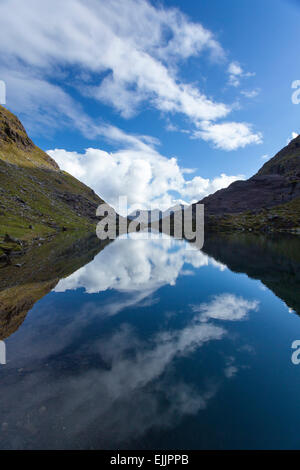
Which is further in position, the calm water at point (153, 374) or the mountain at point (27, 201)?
the mountain at point (27, 201)

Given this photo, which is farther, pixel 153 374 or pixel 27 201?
pixel 27 201

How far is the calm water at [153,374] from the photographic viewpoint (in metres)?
8.73

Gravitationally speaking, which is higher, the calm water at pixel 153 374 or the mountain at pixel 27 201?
the mountain at pixel 27 201

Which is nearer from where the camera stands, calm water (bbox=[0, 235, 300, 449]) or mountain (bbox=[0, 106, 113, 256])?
calm water (bbox=[0, 235, 300, 449])

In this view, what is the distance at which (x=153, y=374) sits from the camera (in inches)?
495

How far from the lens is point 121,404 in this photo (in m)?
10.2

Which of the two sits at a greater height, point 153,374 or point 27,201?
point 27,201

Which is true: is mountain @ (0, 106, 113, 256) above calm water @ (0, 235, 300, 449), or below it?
above

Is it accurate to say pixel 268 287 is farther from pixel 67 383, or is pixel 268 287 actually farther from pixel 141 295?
pixel 67 383

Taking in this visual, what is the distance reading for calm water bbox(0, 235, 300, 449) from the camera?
8.73 m

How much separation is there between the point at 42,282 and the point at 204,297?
77.9ft
